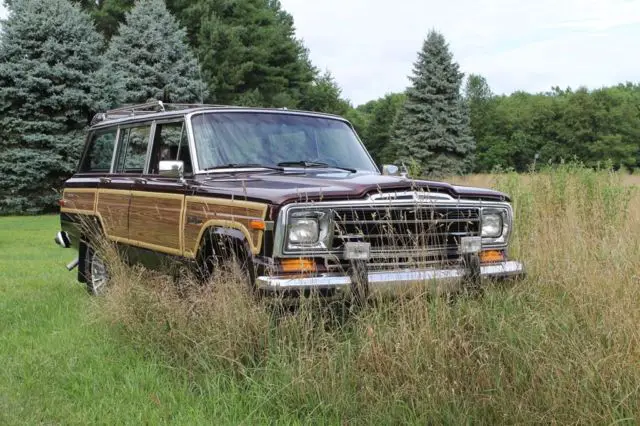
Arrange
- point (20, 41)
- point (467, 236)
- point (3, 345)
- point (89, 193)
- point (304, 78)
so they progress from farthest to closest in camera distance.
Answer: point (304, 78) → point (20, 41) → point (89, 193) → point (3, 345) → point (467, 236)

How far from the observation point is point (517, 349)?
12.3 feet

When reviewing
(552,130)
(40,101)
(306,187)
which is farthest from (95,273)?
(552,130)

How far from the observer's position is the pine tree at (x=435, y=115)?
4306cm

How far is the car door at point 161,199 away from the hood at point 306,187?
0.35 meters

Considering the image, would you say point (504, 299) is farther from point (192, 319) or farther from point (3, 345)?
point (3, 345)

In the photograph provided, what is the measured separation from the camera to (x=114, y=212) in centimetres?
671

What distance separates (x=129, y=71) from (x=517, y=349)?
2603cm

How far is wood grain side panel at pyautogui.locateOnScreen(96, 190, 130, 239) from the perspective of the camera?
6473mm

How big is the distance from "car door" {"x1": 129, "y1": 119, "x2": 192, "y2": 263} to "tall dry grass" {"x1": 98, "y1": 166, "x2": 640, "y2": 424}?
17.6 inches

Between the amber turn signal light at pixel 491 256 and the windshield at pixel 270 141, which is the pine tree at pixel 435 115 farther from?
the amber turn signal light at pixel 491 256

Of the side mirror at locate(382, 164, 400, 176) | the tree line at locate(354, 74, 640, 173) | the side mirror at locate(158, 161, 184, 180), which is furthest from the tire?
A: the tree line at locate(354, 74, 640, 173)

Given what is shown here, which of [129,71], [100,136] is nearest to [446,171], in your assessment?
[129,71]

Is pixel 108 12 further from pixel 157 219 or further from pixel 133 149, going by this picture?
pixel 157 219

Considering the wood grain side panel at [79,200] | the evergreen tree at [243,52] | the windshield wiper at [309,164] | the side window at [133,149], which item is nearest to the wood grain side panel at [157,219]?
the side window at [133,149]
